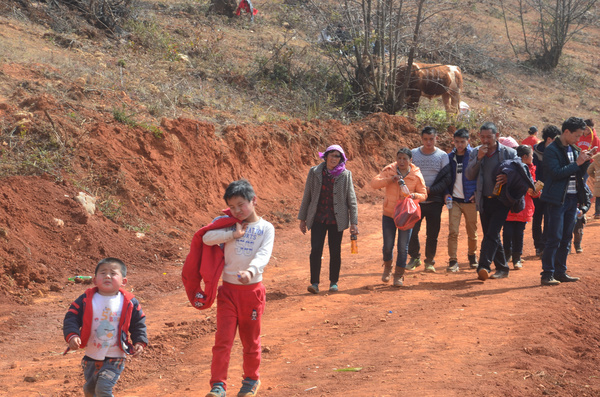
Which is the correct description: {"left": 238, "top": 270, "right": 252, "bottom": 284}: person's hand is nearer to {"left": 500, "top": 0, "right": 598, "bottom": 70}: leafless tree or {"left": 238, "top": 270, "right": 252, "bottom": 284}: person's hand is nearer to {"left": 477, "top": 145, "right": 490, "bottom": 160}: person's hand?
{"left": 477, "top": 145, "right": 490, "bottom": 160}: person's hand

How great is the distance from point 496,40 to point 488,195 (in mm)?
27966

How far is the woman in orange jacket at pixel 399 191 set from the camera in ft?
28.1

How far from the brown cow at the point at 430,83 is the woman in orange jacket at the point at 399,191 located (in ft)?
37.1

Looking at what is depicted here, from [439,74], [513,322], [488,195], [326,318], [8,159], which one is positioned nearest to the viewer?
[513,322]

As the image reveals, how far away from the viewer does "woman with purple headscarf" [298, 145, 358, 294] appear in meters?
8.32

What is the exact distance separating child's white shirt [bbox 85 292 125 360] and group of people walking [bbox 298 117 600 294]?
Result: 161 inches

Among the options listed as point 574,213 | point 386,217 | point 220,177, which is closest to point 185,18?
point 220,177

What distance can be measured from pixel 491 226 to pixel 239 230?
4.57 meters

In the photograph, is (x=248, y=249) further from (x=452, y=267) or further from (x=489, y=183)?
(x=452, y=267)

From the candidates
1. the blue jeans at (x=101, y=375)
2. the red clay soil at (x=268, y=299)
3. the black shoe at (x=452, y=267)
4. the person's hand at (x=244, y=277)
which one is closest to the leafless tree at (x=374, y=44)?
the red clay soil at (x=268, y=299)

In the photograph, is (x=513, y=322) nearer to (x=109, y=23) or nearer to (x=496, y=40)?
(x=109, y=23)

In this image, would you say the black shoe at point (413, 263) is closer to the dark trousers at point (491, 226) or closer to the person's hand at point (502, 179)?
the dark trousers at point (491, 226)

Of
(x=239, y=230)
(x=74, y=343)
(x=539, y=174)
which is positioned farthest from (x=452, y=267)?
(x=74, y=343)

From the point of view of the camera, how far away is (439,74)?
20.0 m
